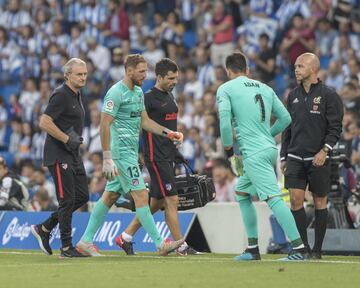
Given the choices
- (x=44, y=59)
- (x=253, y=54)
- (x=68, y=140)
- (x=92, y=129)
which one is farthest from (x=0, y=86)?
(x=68, y=140)

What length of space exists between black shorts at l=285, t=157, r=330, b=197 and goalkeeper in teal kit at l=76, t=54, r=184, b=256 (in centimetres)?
136

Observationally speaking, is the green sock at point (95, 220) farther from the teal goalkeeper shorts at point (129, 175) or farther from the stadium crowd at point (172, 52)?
the stadium crowd at point (172, 52)

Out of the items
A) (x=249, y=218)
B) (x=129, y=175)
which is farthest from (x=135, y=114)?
(x=249, y=218)

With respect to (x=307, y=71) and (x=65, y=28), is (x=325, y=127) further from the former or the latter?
(x=65, y=28)

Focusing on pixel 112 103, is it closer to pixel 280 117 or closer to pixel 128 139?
pixel 128 139

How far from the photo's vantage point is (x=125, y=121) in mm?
14094

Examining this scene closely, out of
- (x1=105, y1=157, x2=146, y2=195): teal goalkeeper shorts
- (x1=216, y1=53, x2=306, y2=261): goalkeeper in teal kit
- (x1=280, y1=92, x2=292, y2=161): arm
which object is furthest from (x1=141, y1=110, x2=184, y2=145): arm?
(x1=280, y1=92, x2=292, y2=161): arm

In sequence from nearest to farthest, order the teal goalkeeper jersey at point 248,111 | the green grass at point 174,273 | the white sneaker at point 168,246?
the green grass at point 174,273 < the teal goalkeeper jersey at point 248,111 < the white sneaker at point 168,246

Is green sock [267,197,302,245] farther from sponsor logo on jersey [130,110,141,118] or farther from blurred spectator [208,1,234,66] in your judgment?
blurred spectator [208,1,234,66]

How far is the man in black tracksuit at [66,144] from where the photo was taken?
13.8 meters

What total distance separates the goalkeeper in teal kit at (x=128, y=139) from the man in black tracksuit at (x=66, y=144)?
0.32 metres

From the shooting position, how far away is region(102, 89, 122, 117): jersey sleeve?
13.7m

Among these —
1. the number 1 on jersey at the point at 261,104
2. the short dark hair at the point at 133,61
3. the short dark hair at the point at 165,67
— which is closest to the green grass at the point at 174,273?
the number 1 on jersey at the point at 261,104

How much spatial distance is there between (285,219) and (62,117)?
2.98m
